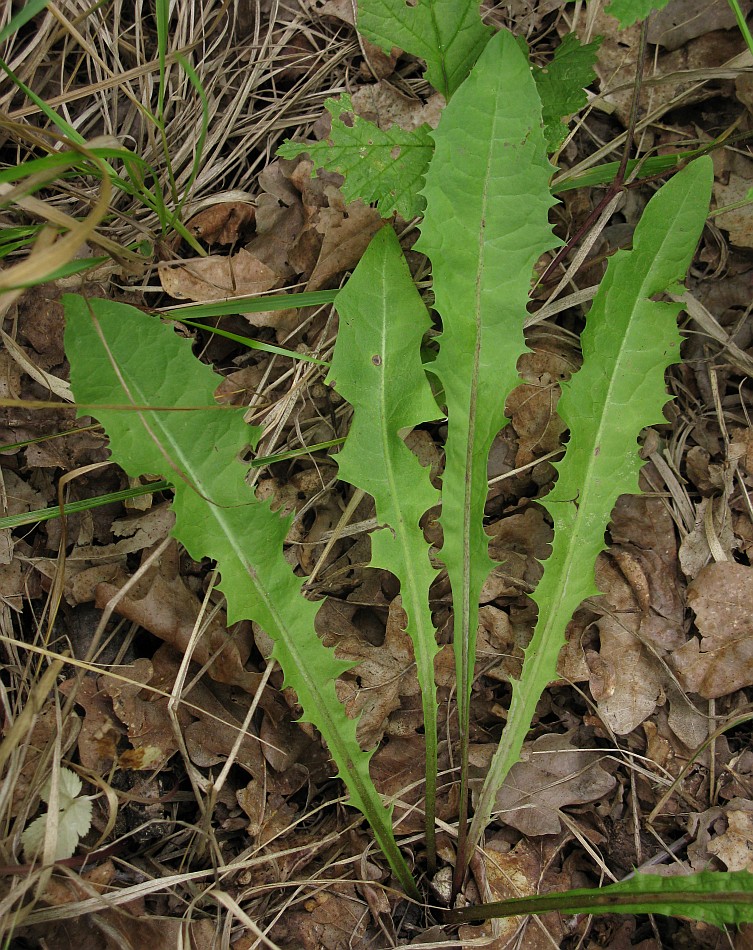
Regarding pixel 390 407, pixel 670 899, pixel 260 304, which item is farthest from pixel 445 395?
pixel 670 899

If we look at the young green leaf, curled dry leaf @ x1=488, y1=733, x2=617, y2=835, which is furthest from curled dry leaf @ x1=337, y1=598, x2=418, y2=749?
the young green leaf

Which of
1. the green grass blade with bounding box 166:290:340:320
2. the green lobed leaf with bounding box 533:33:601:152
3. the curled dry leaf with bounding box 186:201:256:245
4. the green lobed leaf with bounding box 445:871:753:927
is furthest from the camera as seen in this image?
the curled dry leaf with bounding box 186:201:256:245

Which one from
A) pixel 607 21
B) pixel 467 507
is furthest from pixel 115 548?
pixel 607 21

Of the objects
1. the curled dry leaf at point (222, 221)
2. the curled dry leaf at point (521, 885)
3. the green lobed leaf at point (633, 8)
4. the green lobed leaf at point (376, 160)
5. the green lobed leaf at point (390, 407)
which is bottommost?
the curled dry leaf at point (521, 885)

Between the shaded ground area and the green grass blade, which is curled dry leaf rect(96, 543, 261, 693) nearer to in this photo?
the shaded ground area

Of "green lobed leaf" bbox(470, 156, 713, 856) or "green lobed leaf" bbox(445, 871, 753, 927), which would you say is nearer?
"green lobed leaf" bbox(445, 871, 753, 927)

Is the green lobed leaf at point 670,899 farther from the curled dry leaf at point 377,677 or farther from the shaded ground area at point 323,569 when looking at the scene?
the curled dry leaf at point 377,677

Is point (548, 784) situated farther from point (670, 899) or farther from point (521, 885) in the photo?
point (670, 899)

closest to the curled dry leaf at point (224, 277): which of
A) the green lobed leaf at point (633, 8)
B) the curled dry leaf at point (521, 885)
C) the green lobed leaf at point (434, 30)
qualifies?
the green lobed leaf at point (434, 30)
